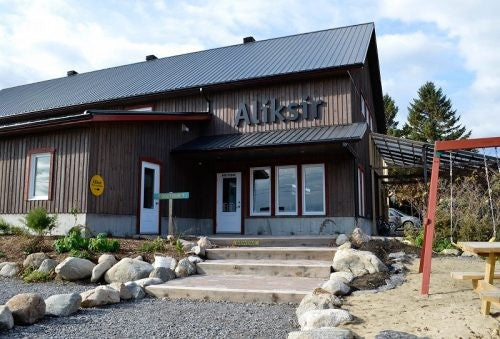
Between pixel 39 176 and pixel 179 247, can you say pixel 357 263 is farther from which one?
pixel 39 176

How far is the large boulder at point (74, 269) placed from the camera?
312 inches

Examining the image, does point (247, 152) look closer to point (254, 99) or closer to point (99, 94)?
Result: point (254, 99)

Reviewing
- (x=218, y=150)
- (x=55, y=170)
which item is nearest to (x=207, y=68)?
(x=218, y=150)

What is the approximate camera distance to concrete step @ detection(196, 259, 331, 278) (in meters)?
7.82

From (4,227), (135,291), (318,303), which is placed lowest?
(135,291)

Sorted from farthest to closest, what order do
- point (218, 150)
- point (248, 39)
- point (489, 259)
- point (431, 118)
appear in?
point (431, 118) < point (248, 39) < point (218, 150) < point (489, 259)

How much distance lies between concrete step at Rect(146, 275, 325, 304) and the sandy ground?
3.06ft

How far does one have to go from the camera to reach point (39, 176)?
Answer: 1294 cm

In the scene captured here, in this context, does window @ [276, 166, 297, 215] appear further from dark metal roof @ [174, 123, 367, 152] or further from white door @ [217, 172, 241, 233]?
white door @ [217, 172, 241, 233]

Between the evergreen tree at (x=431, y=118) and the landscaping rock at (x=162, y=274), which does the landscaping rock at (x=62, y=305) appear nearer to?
the landscaping rock at (x=162, y=274)

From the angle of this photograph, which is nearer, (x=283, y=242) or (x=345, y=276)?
(x=345, y=276)

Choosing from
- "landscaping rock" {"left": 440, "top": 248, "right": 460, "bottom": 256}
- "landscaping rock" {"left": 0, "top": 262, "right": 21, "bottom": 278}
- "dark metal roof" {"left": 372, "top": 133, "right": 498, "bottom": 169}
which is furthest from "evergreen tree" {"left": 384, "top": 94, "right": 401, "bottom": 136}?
"landscaping rock" {"left": 0, "top": 262, "right": 21, "bottom": 278}

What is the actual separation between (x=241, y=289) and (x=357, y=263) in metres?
2.14

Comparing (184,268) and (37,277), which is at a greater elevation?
(184,268)
